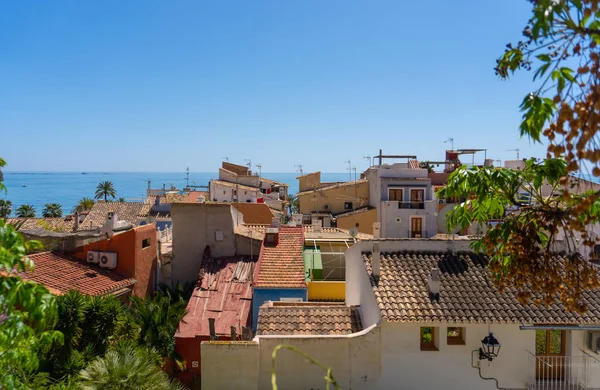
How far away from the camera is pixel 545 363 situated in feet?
35.1

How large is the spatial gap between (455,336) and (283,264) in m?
9.32

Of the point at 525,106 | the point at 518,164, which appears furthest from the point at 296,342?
the point at 518,164

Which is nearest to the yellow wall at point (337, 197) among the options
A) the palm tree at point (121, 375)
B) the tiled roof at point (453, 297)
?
the tiled roof at point (453, 297)

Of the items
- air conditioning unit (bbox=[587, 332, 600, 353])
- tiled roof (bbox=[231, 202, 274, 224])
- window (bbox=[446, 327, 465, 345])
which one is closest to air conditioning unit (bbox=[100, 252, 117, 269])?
window (bbox=[446, 327, 465, 345])

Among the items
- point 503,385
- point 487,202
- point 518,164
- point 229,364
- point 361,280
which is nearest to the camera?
point 487,202

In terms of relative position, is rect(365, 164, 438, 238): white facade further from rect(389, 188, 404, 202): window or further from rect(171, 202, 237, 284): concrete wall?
rect(171, 202, 237, 284): concrete wall

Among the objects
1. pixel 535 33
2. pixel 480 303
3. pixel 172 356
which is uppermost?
pixel 535 33

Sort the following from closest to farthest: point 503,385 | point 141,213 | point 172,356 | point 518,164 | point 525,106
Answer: point 525,106 → point 503,385 → point 172,356 → point 518,164 → point 141,213

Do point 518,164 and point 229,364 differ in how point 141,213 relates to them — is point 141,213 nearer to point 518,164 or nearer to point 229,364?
point 518,164

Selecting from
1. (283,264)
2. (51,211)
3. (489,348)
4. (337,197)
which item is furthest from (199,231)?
(51,211)

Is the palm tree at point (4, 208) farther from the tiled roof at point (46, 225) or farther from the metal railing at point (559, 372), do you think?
the tiled roof at point (46, 225)

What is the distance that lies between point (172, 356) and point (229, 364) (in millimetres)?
6643

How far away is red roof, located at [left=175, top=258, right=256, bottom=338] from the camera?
16.8 m

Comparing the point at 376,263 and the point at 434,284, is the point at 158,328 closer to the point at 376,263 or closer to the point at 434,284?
the point at 376,263
